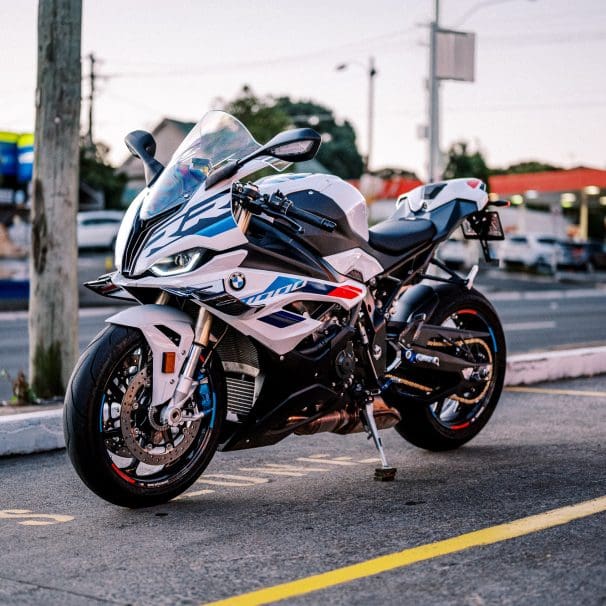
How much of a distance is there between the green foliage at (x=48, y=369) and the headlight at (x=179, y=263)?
10.7 ft

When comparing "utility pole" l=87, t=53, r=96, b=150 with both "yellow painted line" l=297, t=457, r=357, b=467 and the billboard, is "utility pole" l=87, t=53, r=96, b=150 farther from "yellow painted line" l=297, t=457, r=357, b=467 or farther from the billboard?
"yellow painted line" l=297, t=457, r=357, b=467

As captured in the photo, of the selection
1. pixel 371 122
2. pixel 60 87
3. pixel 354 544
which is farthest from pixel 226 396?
pixel 371 122

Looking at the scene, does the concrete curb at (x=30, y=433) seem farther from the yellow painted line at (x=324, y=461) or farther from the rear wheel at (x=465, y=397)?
the rear wheel at (x=465, y=397)

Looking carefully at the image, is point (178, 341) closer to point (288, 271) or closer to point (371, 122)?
point (288, 271)

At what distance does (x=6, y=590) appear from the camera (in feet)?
11.9

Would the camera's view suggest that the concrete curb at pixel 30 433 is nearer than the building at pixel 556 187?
Yes

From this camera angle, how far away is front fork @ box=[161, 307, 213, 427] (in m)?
4.61

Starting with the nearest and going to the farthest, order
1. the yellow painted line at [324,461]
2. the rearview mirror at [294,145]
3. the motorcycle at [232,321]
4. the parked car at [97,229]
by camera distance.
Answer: the motorcycle at [232,321] → the rearview mirror at [294,145] → the yellow painted line at [324,461] → the parked car at [97,229]

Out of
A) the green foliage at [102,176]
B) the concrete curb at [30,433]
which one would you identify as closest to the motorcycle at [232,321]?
the concrete curb at [30,433]

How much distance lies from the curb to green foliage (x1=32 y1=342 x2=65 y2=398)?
896 millimetres

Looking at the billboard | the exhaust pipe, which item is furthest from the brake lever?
the billboard

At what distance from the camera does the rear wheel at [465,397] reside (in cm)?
597

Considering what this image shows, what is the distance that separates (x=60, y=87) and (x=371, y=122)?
45.2m

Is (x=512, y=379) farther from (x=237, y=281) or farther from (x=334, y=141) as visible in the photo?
(x=334, y=141)
